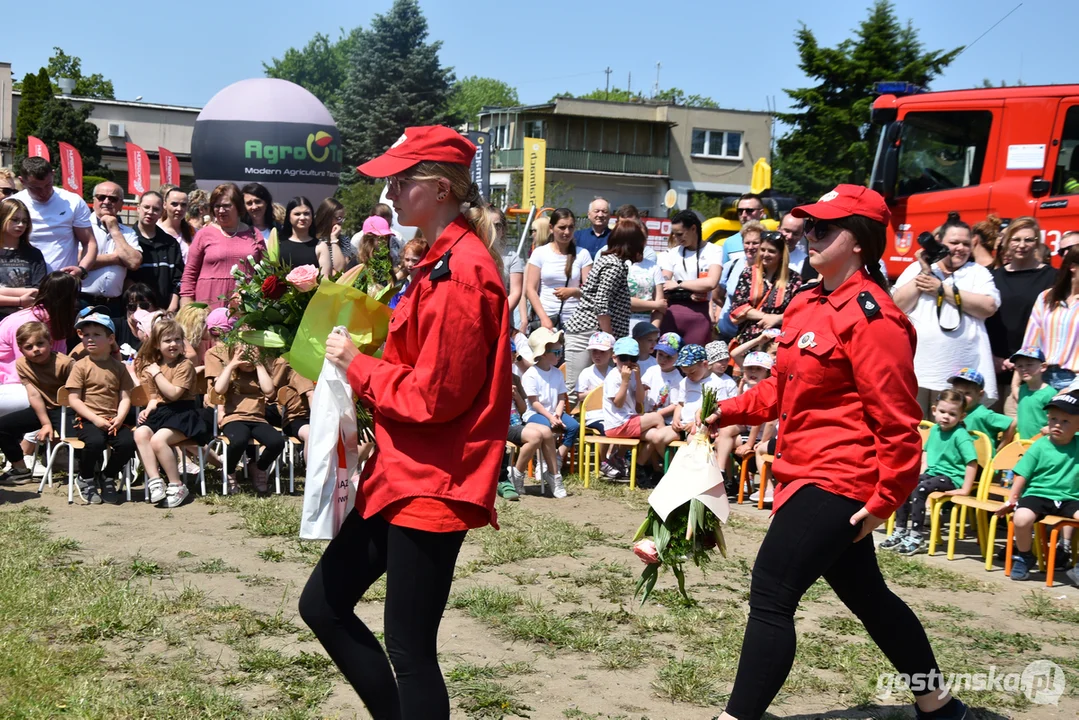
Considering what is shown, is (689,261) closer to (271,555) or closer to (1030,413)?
(1030,413)

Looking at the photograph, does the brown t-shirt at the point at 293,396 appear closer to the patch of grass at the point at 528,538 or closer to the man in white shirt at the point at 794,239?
the patch of grass at the point at 528,538

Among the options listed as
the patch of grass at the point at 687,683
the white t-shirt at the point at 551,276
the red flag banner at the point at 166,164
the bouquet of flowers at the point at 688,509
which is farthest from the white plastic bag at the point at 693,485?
the red flag banner at the point at 166,164

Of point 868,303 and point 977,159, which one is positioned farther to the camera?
point 977,159

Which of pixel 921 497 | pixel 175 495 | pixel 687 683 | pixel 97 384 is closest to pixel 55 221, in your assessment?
pixel 97 384

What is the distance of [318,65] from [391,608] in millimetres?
130564

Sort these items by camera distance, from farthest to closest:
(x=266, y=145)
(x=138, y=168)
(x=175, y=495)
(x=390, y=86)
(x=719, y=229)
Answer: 1. (x=390, y=86)
2. (x=138, y=168)
3. (x=266, y=145)
4. (x=719, y=229)
5. (x=175, y=495)

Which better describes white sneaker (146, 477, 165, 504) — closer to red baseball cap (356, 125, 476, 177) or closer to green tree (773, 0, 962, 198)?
red baseball cap (356, 125, 476, 177)

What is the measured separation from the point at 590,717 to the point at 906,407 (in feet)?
5.79

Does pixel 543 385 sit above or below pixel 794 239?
below

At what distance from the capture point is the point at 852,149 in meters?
37.1

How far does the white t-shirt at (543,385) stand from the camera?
32.4ft

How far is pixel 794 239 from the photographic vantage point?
9.39 metres

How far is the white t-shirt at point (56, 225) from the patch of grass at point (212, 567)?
4.32 metres

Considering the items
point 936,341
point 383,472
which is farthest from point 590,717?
point 936,341
